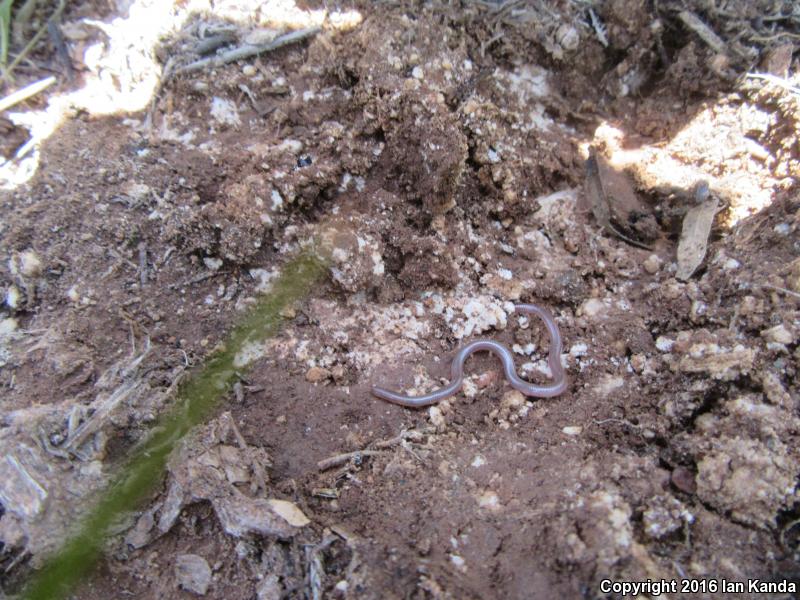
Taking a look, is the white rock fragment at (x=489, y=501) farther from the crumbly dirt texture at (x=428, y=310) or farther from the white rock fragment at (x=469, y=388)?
the white rock fragment at (x=469, y=388)

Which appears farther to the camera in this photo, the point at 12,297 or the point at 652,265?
the point at 652,265

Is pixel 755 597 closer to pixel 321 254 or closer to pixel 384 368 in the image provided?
pixel 384 368

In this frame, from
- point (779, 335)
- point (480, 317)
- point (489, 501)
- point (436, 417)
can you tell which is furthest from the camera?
point (480, 317)

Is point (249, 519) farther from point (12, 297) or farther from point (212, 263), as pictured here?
point (12, 297)

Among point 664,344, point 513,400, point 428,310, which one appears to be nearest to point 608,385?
point 664,344

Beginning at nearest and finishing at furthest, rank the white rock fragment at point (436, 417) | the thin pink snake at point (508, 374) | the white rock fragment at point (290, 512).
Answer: the white rock fragment at point (290, 512), the white rock fragment at point (436, 417), the thin pink snake at point (508, 374)

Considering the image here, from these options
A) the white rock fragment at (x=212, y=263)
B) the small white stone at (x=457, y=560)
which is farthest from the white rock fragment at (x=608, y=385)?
the white rock fragment at (x=212, y=263)

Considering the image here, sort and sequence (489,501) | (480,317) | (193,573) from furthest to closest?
(480,317) → (489,501) → (193,573)
